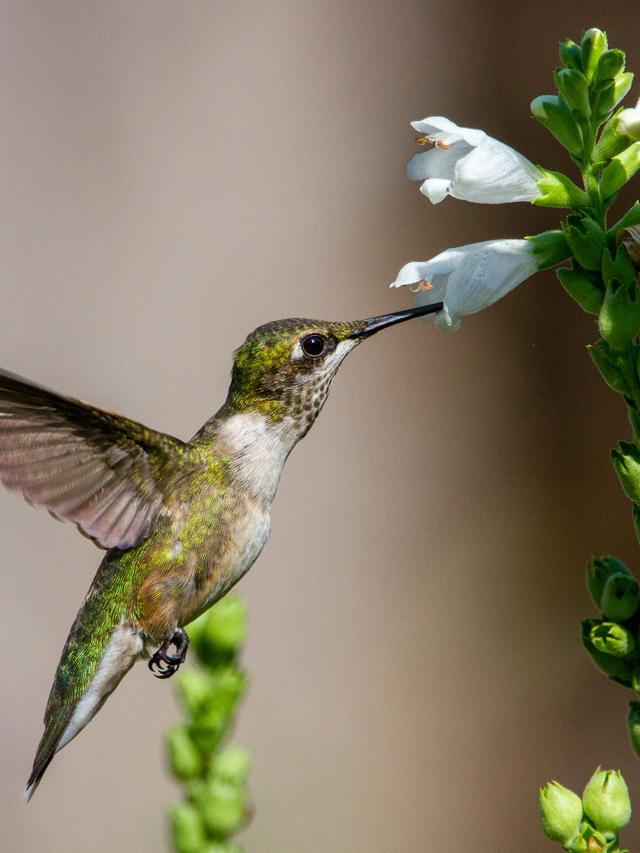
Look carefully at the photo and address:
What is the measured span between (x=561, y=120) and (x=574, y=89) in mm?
47

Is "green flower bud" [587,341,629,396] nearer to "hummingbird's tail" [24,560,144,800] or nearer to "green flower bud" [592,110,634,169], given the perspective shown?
"green flower bud" [592,110,634,169]

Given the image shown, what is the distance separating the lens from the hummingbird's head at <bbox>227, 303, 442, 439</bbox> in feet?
7.55

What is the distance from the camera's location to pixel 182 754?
1.93 metres

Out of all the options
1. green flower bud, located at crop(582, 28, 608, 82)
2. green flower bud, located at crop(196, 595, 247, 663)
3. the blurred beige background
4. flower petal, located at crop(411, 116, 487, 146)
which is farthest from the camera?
the blurred beige background

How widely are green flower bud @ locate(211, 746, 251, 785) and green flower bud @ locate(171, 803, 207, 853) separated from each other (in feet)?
0.25

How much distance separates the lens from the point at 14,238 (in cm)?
456

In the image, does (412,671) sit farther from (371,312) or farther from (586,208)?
(586,208)

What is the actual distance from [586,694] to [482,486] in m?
1.06

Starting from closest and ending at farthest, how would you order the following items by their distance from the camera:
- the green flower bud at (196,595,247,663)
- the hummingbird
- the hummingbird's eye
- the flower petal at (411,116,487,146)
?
1. the flower petal at (411,116,487,146)
2. the green flower bud at (196,595,247,663)
3. the hummingbird
4. the hummingbird's eye

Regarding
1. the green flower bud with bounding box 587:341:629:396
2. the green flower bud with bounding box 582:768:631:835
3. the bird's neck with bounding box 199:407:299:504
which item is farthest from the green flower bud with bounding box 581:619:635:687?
the bird's neck with bounding box 199:407:299:504

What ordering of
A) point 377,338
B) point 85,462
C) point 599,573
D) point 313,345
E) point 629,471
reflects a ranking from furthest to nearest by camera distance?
point 377,338 < point 313,345 < point 85,462 < point 599,573 < point 629,471

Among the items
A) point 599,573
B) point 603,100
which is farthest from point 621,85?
point 599,573

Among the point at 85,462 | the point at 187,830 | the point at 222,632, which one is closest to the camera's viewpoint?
the point at 187,830

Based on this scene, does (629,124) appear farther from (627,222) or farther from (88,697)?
(88,697)
